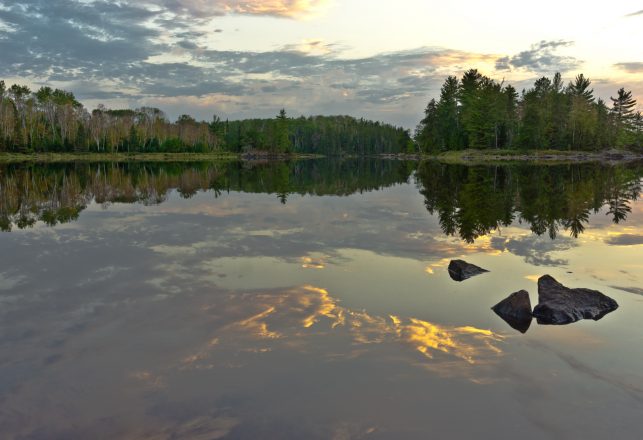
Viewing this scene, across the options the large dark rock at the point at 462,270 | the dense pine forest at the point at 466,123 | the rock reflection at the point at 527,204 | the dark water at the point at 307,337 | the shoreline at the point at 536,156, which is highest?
the dense pine forest at the point at 466,123

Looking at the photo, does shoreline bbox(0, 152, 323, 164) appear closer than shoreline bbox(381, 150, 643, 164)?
No

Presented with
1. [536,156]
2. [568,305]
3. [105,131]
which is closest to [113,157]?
[105,131]

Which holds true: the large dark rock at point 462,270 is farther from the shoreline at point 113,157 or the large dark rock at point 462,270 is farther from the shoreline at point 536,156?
the shoreline at point 113,157

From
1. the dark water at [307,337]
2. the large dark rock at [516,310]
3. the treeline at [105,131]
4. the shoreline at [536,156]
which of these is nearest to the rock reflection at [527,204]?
the dark water at [307,337]

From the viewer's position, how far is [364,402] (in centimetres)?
719

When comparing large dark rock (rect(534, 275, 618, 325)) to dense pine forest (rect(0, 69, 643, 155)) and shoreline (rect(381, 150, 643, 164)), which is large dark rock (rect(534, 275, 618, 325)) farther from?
dense pine forest (rect(0, 69, 643, 155))

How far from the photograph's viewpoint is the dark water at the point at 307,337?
6801mm

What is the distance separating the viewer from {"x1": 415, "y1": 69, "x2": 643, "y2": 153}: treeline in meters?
110

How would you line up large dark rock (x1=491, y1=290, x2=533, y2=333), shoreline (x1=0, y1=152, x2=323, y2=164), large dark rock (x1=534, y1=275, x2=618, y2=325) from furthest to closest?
1. shoreline (x1=0, y1=152, x2=323, y2=164)
2. large dark rock (x1=534, y1=275, x2=618, y2=325)
3. large dark rock (x1=491, y1=290, x2=533, y2=333)

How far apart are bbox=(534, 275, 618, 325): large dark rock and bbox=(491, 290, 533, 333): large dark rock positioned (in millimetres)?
310

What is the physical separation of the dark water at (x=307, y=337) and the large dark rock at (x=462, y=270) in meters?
0.40

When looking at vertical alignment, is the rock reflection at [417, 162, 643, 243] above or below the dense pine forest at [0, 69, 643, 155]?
below

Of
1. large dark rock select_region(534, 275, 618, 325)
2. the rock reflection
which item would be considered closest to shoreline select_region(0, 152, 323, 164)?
the rock reflection

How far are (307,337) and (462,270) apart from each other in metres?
6.39
